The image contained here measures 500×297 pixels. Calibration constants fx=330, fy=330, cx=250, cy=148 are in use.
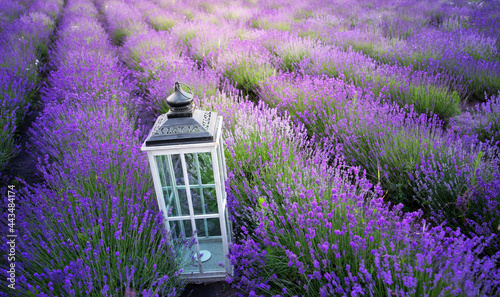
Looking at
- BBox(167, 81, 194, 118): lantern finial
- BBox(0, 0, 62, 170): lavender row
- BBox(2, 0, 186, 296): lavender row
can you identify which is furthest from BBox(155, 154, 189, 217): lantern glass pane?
BBox(0, 0, 62, 170): lavender row

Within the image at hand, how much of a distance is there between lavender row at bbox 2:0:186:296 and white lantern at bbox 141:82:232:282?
→ 15 cm

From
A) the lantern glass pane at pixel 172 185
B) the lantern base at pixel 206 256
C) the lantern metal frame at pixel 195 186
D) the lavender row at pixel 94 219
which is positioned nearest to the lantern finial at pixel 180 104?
the lantern metal frame at pixel 195 186

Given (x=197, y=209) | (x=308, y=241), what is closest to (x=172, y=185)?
(x=197, y=209)

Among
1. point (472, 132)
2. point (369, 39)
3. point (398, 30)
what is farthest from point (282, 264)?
point (398, 30)

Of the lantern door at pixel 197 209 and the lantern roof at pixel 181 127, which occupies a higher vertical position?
the lantern roof at pixel 181 127

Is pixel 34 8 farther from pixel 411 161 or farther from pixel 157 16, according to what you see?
pixel 411 161

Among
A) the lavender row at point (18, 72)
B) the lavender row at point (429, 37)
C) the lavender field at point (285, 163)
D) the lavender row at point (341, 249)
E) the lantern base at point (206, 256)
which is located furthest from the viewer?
the lavender row at point (429, 37)

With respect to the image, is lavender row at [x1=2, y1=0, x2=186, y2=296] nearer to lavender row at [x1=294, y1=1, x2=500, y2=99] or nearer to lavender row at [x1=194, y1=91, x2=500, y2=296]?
lavender row at [x1=194, y1=91, x2=500, y2=296]

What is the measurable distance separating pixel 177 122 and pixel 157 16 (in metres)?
8.32

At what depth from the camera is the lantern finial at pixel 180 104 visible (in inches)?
65.9

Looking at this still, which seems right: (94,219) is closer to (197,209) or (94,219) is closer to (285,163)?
(197,209)

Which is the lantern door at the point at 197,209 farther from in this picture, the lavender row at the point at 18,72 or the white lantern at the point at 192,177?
the lavender row at the point at 18,72

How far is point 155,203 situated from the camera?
85.2 inches

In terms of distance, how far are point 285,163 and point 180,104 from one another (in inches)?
36.9
